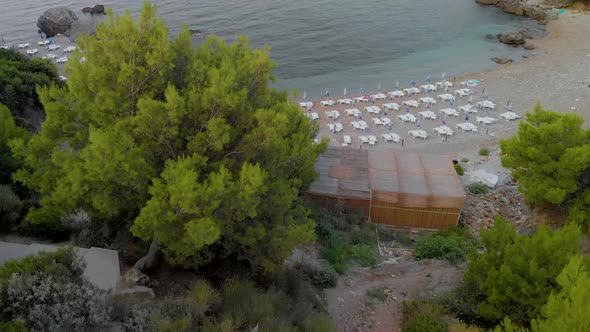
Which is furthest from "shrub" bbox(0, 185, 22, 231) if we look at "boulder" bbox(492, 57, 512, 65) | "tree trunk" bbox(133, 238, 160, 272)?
"boulder" bbox(492, 57, 512, 65)

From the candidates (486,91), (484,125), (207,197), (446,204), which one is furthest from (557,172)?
(486,91)

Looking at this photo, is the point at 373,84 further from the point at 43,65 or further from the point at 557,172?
the point at 43,65

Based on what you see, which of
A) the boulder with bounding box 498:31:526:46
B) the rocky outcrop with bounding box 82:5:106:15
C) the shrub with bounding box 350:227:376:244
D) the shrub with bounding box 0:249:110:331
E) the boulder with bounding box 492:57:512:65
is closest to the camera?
the shrub with bounding box 0:249:110:331

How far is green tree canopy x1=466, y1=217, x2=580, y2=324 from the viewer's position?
10172mm

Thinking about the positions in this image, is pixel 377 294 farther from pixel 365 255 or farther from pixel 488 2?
pixel 488 2

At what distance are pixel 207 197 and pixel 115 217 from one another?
375 centimetres

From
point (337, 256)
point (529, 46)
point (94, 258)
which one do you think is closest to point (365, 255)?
point (337, 256)

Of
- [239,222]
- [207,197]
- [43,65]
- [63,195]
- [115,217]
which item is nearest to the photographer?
[207,197]

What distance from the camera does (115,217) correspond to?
10898 millimetres

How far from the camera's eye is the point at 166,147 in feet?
30.8

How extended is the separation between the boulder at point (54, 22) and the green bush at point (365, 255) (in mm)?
43021

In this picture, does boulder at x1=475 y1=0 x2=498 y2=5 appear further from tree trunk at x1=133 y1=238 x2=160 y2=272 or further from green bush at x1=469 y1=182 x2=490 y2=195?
tree trunk at x1=133 y1=238 x2=160 y2=272

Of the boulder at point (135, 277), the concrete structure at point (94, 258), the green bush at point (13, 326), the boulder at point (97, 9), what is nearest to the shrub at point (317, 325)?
the boulder at point (135, 277)

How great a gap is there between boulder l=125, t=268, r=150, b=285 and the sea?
27.7 metres
